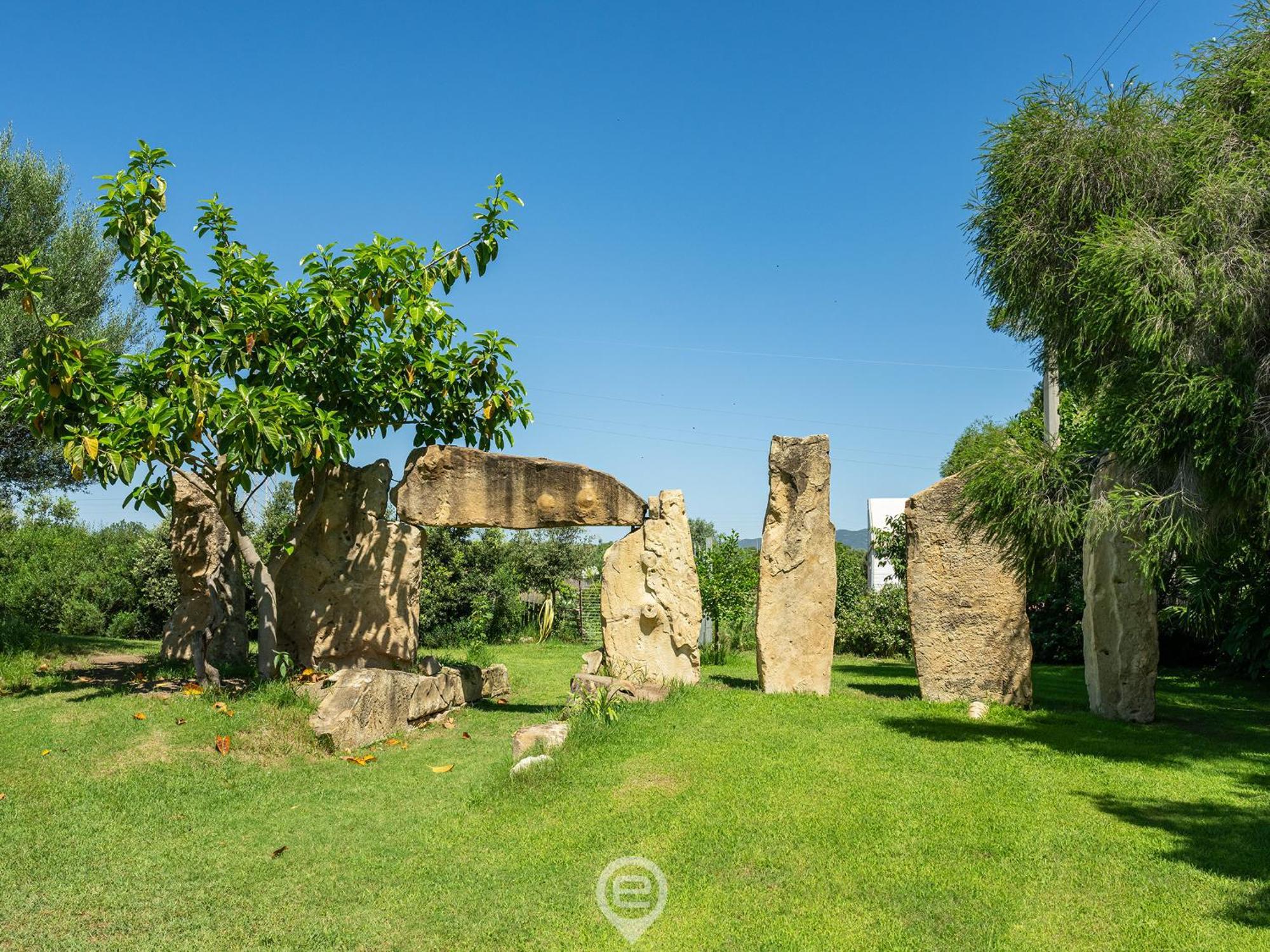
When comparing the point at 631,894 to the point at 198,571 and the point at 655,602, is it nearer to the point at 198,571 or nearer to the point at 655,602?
the point at 655,602

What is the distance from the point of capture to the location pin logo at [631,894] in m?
5.66

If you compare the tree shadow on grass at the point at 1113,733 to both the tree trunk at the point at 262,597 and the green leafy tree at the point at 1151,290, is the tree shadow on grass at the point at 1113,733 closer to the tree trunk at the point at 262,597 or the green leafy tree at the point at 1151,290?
the green leafy tree at the point at 1151,290

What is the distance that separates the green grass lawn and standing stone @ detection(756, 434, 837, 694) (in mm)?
1599

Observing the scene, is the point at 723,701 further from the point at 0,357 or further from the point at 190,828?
the point at 0,357

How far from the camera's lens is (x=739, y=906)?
5.76 m

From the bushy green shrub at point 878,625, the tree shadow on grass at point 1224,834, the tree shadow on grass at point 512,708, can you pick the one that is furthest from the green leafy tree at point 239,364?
the bushy green shrub at point 878,625

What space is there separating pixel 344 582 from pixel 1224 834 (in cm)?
927

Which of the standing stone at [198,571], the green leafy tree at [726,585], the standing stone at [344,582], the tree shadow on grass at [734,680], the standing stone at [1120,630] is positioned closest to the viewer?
the standing stone at [1120,630]

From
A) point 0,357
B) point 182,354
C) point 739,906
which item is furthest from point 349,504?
point 739,906

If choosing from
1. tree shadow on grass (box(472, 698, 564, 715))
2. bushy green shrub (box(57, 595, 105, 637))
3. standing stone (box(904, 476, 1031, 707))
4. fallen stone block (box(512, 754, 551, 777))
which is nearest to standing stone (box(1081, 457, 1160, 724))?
standing stone (box(904, 476, 1031, 707))

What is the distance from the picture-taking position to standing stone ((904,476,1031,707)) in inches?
468

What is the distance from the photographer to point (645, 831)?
6941mm

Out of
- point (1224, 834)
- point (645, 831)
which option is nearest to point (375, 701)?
point (645, 831)

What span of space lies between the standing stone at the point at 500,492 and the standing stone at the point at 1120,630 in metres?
5.78
